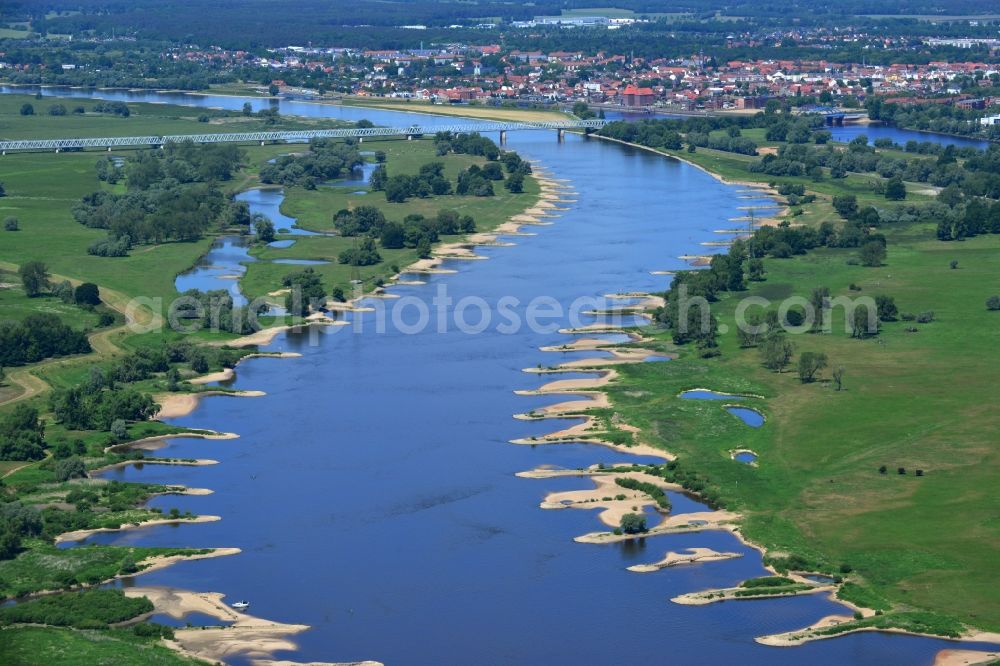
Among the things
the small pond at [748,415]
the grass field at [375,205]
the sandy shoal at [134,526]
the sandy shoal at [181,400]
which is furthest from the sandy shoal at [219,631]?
the grass field at [375,205]

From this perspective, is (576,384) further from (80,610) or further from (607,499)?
(80,610)

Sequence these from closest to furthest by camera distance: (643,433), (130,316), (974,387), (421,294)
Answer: (643,433), (974,387), (130,316), (421,294)

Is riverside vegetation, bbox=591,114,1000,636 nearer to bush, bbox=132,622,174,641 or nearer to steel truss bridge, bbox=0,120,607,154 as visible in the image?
bush, bbox=132,622,174,641

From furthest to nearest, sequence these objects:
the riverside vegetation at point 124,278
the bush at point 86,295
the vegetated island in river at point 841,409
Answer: the bush at point 86,295
the riverside vegetation at point 124,278
the vegetated island in river at point 841,409

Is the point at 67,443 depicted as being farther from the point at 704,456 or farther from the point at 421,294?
the point at 421,294

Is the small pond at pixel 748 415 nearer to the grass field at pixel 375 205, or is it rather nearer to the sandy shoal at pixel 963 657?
the sandy shoal at pixel 963 657

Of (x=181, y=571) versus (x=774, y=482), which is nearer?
(x=181, y=571)

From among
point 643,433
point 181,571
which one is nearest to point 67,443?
point 181,571
